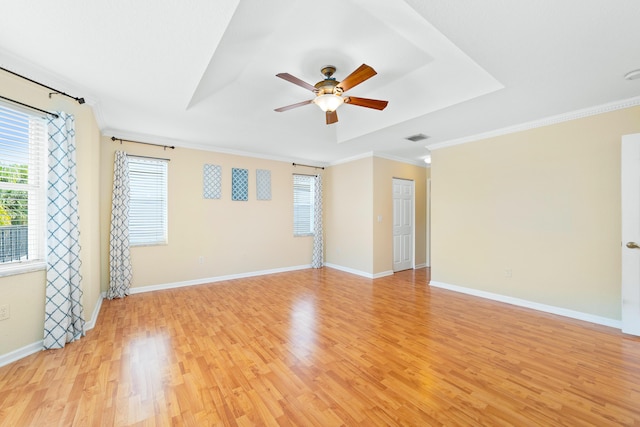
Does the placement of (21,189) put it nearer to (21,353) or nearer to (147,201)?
(21,353)

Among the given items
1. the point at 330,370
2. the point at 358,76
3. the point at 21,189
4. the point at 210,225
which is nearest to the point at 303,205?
the point at 210,225

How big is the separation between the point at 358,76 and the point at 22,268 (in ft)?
11.1

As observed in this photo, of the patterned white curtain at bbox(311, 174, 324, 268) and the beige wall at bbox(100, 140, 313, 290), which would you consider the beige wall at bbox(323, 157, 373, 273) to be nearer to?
the patterned white curtain at bbox(311, 174, 324, 268)

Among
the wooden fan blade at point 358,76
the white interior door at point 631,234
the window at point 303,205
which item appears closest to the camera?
the wooden fan blade at point 358,76

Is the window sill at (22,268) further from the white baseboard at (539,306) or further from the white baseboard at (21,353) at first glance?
the white baseboard at (539,306)

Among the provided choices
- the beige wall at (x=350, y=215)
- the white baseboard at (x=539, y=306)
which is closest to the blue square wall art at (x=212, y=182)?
the beige wall at (x=350, y=215)

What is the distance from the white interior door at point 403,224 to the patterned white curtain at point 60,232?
17.1ft

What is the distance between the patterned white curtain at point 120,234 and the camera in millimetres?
3988

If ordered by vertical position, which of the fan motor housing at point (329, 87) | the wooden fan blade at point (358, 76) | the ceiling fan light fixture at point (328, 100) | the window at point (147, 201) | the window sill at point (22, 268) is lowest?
the window sill at point (22, 268)

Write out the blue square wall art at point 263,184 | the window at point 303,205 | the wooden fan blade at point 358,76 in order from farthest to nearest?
the window at point 303,205, the blue square wall art at point 263,184, the wooden fan blade at point 358,76

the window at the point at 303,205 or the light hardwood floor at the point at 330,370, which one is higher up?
the window at the point at 303,205

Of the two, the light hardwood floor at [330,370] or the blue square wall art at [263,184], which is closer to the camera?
the light hardwood floor at [330,370]

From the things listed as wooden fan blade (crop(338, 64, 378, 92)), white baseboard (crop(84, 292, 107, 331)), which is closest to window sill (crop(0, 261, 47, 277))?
white baseboard (crop(84, 292, 107, 331))

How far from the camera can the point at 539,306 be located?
3537 millimetres
